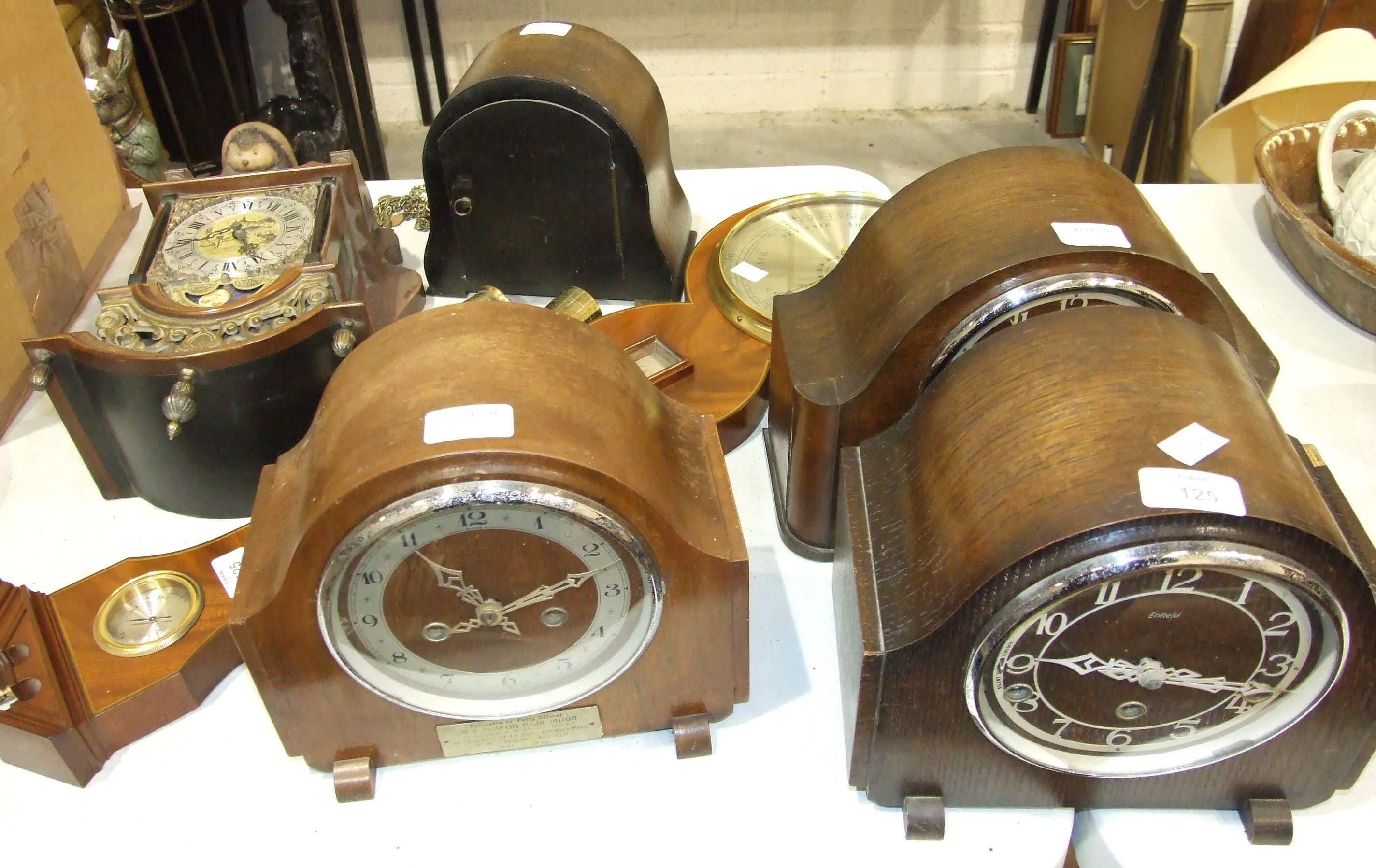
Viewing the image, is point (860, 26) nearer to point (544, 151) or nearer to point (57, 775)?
point (544, 151)

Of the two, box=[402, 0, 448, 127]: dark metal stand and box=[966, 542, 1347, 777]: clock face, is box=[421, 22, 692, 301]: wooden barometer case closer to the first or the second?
box=[966, 542, 1347, 777]: clock face

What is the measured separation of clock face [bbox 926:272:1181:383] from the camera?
99 centimetres

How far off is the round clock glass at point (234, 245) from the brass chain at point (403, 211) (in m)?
0.39

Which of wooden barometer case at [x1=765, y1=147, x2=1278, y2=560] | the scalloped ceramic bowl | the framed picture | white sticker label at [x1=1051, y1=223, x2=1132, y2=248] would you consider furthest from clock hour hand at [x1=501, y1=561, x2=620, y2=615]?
the framed picture

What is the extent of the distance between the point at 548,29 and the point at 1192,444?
113 centimetres

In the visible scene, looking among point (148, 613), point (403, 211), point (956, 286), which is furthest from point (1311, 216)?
point (148, 613)

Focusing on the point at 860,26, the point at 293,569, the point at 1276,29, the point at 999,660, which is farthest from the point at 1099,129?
the point at 293,569

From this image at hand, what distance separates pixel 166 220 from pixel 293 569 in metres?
0.75

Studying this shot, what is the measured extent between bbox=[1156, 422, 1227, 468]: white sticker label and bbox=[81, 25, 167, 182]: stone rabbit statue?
2.18 metres

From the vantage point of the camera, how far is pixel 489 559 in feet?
2.94

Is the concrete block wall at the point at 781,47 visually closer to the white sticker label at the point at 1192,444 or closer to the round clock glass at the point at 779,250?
the round clock glass at the point at 779,250

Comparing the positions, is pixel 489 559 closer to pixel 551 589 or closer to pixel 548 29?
pixel 551 589

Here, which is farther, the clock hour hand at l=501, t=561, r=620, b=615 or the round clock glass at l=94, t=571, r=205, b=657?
the round clock glass at l=94, t=571, r=205, b=657

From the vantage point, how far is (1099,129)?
9.21 feet
